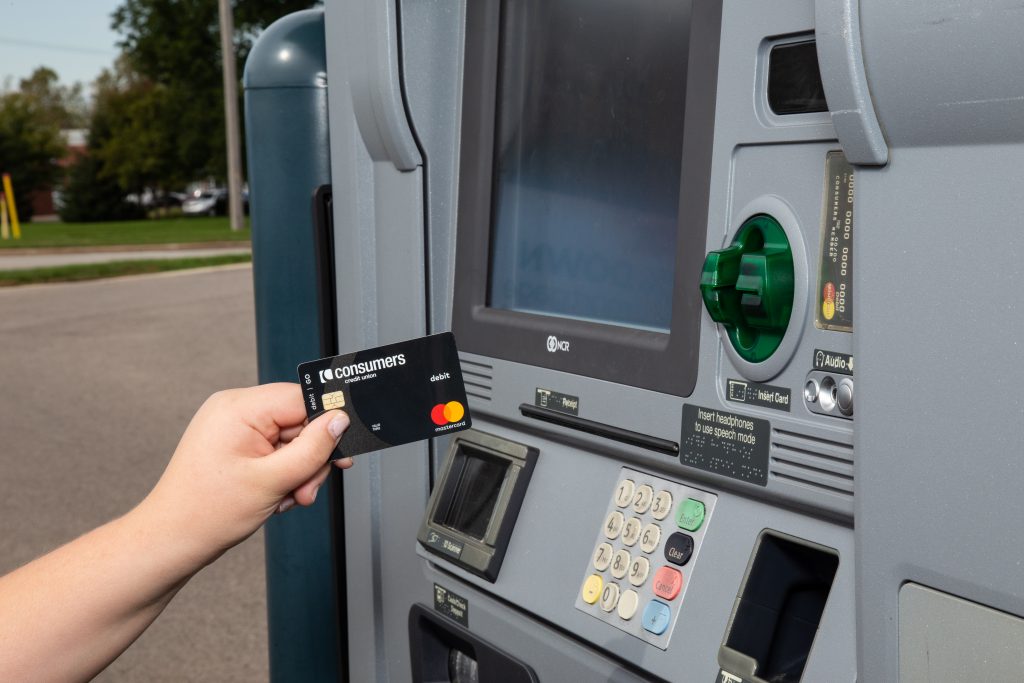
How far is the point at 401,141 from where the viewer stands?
1550mm

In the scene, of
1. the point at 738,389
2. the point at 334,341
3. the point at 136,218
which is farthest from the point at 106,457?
the point at 136,218

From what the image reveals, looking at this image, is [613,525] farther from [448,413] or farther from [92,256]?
[92,256]

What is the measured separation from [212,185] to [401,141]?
149 feet

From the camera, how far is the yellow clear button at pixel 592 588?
1.29 m

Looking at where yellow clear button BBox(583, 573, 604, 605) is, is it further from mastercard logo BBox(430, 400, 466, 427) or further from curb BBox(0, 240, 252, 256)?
curb BBox(0, 240, 252, 256)

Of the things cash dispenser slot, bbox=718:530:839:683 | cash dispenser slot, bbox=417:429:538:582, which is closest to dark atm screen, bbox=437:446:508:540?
cash dispenser slot, bbox=417:429:538:582

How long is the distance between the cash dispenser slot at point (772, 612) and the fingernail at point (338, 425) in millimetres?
446

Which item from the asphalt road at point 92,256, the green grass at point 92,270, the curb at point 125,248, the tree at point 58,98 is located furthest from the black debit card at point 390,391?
the tree at point 58,98

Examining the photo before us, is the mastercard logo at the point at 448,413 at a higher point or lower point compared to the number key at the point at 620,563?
higher

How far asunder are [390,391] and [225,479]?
208 millimetres

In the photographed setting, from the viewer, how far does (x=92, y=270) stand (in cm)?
1385

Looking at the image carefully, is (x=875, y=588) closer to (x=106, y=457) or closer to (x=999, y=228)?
(x=999, y=228)

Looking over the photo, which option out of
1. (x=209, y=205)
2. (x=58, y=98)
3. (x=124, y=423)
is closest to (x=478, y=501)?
(x=124, y=423)

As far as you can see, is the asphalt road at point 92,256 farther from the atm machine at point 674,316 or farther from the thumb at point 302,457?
the thumb at point 302,457
